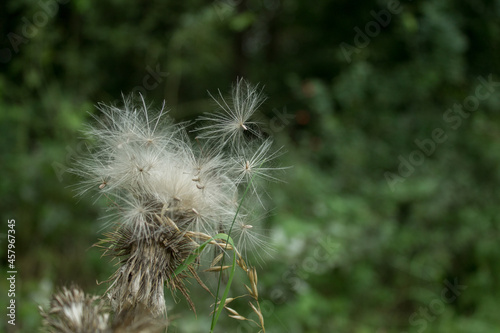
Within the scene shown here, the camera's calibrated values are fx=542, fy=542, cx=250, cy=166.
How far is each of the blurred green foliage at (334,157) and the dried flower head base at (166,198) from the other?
6.04 feet

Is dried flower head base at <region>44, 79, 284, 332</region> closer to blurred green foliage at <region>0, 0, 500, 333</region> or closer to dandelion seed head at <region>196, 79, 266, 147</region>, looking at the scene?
dandelion seed head at <region>196, 79, 266, 147</region>

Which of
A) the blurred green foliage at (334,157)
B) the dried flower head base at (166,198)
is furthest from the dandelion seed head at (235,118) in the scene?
the blurred green foliage at (334,157)

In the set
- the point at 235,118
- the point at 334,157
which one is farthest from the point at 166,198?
the point at 334,157

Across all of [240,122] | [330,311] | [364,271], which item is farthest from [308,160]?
[240,122]

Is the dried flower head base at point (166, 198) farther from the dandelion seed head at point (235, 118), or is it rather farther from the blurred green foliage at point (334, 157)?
the blurred green foliage at point (334, 157)

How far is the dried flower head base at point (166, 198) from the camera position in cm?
130

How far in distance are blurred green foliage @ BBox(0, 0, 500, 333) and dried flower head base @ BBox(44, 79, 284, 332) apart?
184 centimetres

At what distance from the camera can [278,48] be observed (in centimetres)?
964

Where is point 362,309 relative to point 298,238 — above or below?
below

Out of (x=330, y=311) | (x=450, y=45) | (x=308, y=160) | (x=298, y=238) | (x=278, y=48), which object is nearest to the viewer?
(x=298, y=238)

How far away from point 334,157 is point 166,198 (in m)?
4.57

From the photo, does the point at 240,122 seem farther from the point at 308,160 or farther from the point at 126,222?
the point at 308,160

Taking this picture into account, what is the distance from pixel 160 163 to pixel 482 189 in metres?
5.05

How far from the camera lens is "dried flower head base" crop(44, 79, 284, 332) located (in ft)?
4.27
